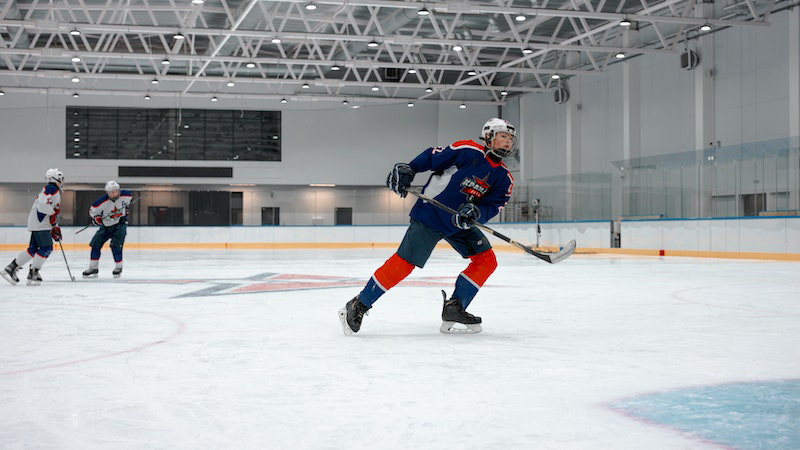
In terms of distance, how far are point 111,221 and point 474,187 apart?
723 cm

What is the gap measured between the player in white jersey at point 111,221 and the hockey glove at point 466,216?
6.97 meters

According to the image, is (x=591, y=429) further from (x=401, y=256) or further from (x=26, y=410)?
(x=401, y=256)

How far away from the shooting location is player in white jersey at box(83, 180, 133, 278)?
1032 centimetres

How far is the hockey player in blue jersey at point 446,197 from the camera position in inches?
181

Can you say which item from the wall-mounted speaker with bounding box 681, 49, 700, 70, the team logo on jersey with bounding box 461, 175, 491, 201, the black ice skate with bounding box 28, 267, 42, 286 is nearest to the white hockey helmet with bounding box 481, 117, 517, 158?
the team logo on jersey with bounding box 461, 175, 491, 201

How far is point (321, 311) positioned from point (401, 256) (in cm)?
153

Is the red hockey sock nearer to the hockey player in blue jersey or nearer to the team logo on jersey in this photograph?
the hockey player in blue jersey

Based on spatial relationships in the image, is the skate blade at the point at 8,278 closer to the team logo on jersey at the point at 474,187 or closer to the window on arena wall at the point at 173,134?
the team logo on jersey at the point at 474,187

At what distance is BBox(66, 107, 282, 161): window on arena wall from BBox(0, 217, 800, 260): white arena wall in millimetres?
5103

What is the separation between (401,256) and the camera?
15.2ft

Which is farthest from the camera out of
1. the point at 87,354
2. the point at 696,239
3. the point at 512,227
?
the point at 512,227

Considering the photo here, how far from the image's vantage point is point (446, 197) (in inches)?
183

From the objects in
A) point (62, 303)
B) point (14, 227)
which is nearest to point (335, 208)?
point (14, 227)

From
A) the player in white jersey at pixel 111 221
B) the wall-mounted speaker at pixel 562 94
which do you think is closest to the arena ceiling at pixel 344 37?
the wall-mounted speaker at pixel 562 94
